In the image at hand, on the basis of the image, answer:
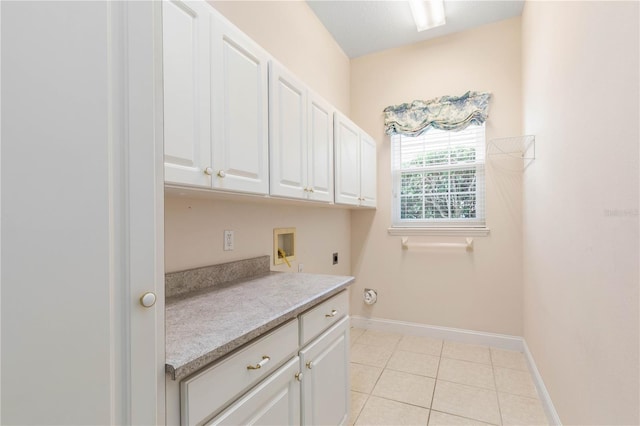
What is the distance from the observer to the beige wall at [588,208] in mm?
962

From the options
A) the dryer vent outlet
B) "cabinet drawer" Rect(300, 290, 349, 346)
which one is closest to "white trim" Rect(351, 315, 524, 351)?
the dryer vent outlet

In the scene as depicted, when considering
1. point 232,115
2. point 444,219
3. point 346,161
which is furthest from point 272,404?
point 444,219

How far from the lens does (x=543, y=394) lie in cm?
199

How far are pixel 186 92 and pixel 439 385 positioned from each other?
7.93 feet

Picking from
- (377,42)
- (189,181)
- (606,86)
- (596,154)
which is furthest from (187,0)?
(377,42)

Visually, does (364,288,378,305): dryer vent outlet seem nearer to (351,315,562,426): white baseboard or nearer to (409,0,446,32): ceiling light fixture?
(351,315,562,426): white baseboard

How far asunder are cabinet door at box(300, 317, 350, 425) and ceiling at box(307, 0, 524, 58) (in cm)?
257

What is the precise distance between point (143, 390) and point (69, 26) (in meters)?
0.68

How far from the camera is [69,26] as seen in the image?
514 mm

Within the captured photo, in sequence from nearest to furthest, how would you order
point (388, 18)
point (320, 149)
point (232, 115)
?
point (232, 115) < point (320, 149) < point (388, 18)

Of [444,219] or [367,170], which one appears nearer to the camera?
[367,170]

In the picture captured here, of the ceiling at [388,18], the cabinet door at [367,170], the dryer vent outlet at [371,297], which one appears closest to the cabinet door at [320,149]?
the cabinet door at [367,170]

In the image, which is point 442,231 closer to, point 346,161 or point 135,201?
point 346,161

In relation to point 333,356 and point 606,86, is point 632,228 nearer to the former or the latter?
point 606,86
